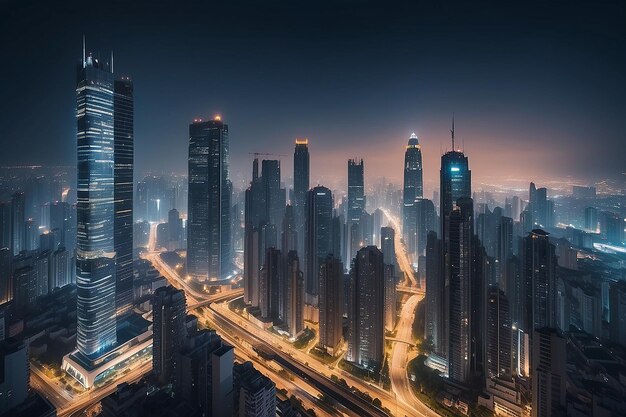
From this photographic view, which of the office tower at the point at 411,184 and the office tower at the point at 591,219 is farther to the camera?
the office tower at the point at 411,184

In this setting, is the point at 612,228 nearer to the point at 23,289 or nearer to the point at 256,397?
the point at 256,397

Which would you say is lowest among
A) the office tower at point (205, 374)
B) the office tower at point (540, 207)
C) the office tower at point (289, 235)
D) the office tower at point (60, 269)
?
the office tower at point (205, 374)

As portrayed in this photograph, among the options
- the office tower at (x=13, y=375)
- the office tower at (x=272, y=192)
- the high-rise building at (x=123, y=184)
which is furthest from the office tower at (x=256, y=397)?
the office tower at (x=272, y=192)

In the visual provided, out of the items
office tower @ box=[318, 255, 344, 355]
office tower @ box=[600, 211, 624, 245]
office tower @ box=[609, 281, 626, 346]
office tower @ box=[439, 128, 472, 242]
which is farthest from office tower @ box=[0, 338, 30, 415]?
office tower @ box=[600, 211, 624, 245]

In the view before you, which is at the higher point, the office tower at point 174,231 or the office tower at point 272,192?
the office tower at point 272,192

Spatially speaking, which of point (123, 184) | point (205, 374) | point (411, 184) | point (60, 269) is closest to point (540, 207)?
point (411, 184)

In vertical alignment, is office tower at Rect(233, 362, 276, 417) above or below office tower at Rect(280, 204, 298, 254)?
below

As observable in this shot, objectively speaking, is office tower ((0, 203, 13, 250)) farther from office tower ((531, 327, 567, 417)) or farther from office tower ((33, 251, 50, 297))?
office tower ((531, 327, 567, 417))

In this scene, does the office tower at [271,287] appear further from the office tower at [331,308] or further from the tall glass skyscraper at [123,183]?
the tall glass skyscraper at [123,183]
